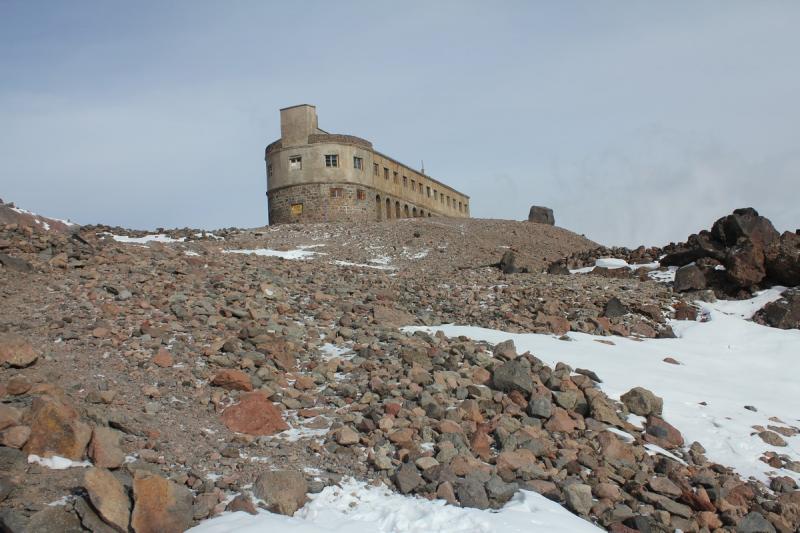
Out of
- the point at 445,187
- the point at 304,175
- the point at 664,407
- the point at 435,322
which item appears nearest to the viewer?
the point at 664,407

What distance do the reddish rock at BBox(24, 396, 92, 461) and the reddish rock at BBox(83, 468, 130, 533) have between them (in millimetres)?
653

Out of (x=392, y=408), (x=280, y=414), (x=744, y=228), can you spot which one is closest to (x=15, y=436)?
(x=280, y=414)

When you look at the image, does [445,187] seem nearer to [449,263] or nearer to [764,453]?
[449,263]

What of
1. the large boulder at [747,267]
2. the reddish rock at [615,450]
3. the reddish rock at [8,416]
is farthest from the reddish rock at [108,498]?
the large boulder at [747,267]

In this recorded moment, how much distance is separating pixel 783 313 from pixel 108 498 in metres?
13.9

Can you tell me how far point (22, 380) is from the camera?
20.2ft

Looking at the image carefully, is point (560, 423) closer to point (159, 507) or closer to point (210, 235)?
point (159, 507)


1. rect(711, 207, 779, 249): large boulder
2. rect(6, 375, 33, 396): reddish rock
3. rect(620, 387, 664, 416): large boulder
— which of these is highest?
rect(711, 207, 779, 249): large boulder

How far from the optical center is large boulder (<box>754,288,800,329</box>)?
43.7ft

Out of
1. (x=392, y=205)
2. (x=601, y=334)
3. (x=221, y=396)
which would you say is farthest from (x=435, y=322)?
(x=392, y=205)

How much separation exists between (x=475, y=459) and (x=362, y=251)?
19548 millimetres

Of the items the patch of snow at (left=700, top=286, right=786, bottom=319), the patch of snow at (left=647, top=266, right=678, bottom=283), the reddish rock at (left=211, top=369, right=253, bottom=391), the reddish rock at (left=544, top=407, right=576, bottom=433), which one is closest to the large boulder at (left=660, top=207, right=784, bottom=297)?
the patch of snow at (left=700, top=286, right=786, bottom=319)

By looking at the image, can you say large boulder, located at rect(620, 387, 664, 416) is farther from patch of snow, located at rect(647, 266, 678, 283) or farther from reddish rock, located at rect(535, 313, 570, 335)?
patch of snow, located at rect(647, 266, 678, 283)

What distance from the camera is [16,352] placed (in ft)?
22.8
